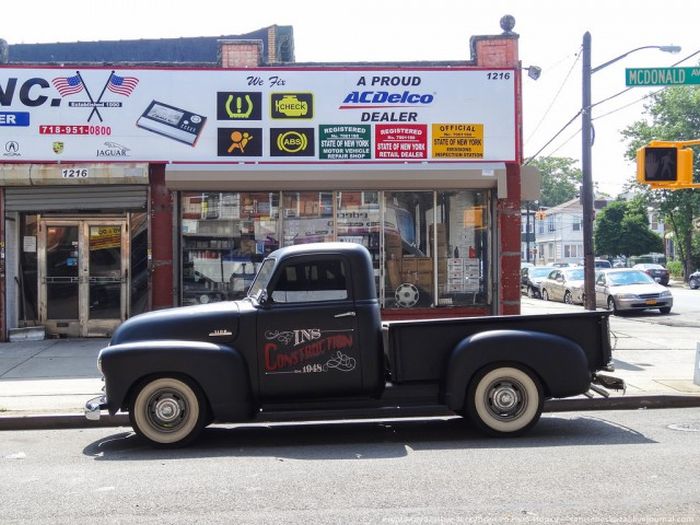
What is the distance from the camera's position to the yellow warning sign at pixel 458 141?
45.0ft

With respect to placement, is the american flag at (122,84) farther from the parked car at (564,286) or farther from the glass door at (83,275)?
the parked car at (564,286)

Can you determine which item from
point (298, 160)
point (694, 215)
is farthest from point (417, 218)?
point (694, 215)

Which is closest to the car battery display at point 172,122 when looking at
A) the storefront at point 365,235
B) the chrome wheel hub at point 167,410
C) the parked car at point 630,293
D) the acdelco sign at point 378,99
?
the storefront at point 365,235

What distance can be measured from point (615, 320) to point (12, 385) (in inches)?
586

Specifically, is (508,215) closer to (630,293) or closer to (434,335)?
(434,335)

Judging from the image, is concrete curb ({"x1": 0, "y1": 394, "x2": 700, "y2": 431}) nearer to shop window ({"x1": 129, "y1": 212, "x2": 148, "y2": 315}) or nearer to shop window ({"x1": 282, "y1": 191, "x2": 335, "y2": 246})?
shop window ({"x1": 129, "y1": 212, "x2": 148, "y2": 315})

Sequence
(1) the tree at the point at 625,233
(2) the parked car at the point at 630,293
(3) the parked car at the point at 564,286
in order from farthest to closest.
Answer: (1) the tree at the point at 625,233 → (3) the parked car at the point at 564,286 → (2) the parked car at the point at 630,293

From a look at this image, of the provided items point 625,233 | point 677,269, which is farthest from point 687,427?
point 625,233

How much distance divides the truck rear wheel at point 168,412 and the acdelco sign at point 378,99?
7.98 m

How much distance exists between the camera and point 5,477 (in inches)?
237

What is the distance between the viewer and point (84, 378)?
1045cm

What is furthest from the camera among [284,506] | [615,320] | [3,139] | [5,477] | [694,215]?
[694,215]

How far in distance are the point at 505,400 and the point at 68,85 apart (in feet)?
33.4

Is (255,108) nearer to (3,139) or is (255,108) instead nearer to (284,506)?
(3,139)
